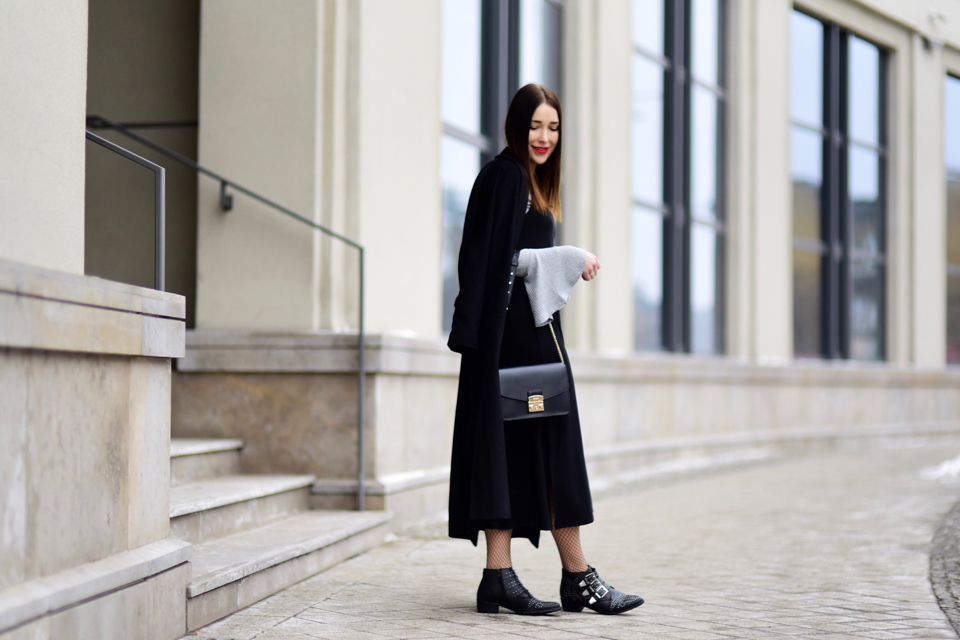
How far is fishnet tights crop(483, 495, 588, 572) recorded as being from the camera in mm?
3766

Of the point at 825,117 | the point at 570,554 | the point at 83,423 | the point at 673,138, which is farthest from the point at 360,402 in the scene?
the point at 825,117

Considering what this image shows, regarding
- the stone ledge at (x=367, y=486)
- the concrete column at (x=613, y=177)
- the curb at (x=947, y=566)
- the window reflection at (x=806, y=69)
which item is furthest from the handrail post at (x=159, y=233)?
the window reflection at (x=806, y=69)

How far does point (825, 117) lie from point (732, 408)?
518 cm

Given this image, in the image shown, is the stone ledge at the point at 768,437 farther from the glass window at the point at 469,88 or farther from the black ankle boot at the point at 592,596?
the black ankle boot at the point at 592,596

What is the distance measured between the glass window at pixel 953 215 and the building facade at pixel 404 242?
21 centimetres

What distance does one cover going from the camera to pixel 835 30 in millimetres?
14422

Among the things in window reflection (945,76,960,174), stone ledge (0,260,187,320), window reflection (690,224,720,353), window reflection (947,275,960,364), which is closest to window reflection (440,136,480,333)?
stone ledge (0,260,187,320)

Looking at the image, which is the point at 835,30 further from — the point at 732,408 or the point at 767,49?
the point at 732,408

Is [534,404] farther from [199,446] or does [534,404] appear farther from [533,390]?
[199,446]

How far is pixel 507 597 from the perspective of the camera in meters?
3.78

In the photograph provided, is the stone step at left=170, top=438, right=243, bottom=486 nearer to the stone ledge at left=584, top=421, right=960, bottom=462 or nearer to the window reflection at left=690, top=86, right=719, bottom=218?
the stone ledge at left=584, top=421, right=960, bottom=462

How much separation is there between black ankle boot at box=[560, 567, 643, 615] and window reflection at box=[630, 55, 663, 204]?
729 cm

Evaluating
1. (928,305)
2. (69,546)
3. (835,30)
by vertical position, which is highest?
(835,30)

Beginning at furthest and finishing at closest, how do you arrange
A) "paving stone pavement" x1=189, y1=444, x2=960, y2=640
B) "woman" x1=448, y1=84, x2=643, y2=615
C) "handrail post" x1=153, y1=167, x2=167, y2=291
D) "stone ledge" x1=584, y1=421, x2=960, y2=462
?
1. "stone ledge" x1=584, y1=421, x2=960, y2=462
2. "handrail post" x1=153, y1=167, x2=167, y2=291
3. "woman" x1=448, y1=84, x2=643, y2=615
4. "paving stone pavement" x1=189, y1=444, x2=960, y2=640
